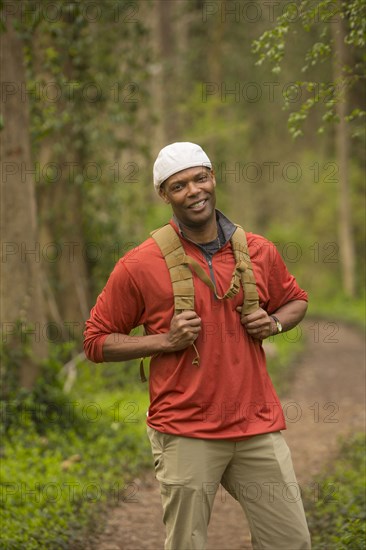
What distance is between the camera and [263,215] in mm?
34781

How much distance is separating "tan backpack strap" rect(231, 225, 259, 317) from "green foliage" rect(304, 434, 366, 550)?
84.0 inches

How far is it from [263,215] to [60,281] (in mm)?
22696

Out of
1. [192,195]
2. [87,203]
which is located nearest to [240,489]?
[192,195]

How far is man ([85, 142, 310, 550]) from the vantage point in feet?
12.5

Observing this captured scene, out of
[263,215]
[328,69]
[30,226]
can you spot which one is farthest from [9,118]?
[263,215]

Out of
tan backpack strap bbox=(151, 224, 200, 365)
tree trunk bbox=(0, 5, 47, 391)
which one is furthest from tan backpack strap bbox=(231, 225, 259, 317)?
tree trunk bbox=(0, 5, 47, 391)

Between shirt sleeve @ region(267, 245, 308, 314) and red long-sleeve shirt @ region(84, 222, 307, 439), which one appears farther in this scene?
shirt sleeve @ region(267, 245, 308, 314)

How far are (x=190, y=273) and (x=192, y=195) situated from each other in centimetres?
40

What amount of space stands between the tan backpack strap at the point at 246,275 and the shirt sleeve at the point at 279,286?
22 cm

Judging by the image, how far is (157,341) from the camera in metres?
3.88

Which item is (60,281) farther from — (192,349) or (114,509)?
(192,349)

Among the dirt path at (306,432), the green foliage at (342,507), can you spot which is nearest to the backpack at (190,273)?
the green foliage at (342,507)

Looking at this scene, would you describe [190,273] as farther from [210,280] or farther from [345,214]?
[345,214]

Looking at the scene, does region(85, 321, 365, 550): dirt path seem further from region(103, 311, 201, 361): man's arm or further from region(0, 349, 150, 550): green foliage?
region(103, 311, 201, 361): man's arm
